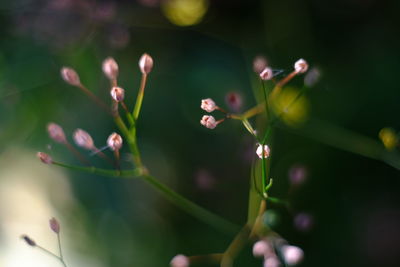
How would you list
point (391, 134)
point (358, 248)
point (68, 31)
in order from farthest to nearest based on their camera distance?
1. point (68, 31)
2. point (358, 248)
3. point (391, 134)

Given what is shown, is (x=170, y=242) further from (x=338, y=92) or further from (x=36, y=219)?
(x=338, y=92)

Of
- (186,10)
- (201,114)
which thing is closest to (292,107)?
(201,114)

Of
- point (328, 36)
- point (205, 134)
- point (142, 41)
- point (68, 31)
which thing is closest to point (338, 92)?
point (328, 36)

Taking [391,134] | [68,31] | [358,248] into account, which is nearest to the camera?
[391,134]

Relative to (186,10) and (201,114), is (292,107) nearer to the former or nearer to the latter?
(201,114)

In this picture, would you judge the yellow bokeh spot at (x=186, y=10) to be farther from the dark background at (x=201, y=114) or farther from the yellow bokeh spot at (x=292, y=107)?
the yellow bokeh spot at (x=292, y=107)

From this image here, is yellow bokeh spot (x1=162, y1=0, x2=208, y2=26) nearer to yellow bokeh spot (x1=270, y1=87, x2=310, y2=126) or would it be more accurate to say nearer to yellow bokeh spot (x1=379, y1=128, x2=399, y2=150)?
yellow bokeh spot (x1=270, y1=87, x2=310, y2=126)

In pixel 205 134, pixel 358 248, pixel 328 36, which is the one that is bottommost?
pixel 358 248

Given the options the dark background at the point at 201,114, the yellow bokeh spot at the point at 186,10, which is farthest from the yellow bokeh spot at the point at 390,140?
the yellow bokeh spot at the point at 186,10
